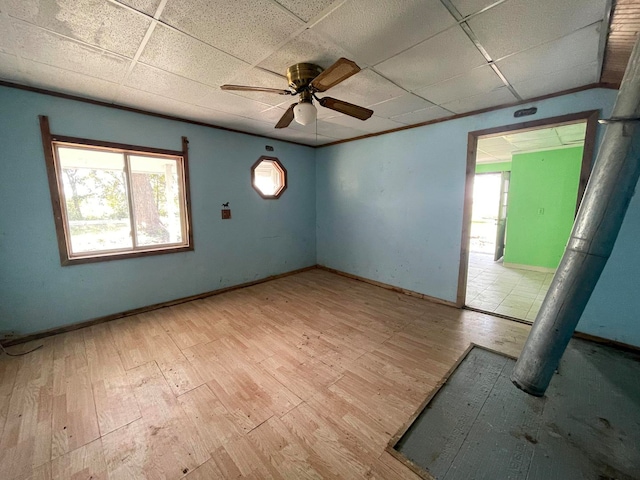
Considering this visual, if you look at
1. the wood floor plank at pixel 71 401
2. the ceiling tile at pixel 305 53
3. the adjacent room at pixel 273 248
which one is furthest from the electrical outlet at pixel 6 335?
the ceiling tile at pixel 305 53

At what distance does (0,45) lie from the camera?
5.70 ft

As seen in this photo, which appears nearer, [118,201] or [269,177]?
[118,201]

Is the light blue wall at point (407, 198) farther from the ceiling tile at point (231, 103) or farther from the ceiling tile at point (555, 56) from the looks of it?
the ceiling tile at point (231, 103)

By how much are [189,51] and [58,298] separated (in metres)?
2.97

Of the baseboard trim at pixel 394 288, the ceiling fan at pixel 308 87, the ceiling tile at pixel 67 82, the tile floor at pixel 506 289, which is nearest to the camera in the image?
the ceiling fan at pixel 308 87

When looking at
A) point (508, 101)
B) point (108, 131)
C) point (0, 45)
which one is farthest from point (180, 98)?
point (508, 101)

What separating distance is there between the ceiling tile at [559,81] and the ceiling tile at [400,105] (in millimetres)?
870

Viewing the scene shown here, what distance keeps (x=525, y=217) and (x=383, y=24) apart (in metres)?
5.54

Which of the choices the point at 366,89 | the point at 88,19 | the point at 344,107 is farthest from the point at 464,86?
the point at 88,19

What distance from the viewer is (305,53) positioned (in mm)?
1822

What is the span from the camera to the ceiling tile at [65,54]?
1631 mm

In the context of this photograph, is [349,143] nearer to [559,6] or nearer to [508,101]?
[508,101]

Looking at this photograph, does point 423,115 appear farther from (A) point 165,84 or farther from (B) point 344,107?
(A) point 165,84

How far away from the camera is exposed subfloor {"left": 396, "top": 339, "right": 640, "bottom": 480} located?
4.33 feet
